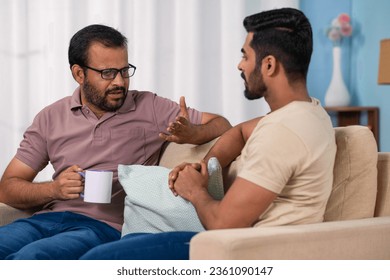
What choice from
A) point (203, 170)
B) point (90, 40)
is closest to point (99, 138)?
point (90, 40)

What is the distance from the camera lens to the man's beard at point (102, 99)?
2.54 metres

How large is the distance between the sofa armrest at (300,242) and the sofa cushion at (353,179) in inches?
3.8

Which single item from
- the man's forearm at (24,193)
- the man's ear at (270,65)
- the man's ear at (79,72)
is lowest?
the man's forearm at (24,193)

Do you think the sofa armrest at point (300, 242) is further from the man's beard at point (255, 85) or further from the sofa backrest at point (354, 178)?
the man's beard at point (255, 85)

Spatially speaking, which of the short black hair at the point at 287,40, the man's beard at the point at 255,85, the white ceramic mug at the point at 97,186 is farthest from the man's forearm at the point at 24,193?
the short black hair at the point at 287,40

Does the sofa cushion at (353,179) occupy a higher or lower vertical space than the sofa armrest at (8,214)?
higher

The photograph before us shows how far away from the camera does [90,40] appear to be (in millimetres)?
2568

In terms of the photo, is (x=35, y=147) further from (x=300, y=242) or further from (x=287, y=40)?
(x=300, y=242)

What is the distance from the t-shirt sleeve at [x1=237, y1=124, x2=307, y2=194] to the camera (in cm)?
173

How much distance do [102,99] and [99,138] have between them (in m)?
0.14

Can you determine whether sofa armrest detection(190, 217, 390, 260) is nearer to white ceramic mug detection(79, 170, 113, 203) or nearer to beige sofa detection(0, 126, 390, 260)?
beige sofa detection(0, 126, 390, 260)
